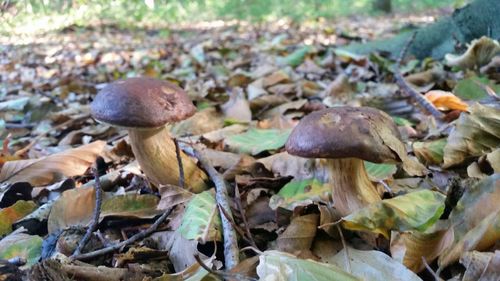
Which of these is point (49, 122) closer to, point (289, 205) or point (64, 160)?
point (64, 160)

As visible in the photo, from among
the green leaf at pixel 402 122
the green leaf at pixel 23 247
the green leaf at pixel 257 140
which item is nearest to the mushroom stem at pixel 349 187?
the green leaf at pixel 257 140

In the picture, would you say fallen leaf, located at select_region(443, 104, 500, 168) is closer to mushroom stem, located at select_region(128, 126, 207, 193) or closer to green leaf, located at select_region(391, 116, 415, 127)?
green leaf, located at select_region(391, 116, 415, 127)

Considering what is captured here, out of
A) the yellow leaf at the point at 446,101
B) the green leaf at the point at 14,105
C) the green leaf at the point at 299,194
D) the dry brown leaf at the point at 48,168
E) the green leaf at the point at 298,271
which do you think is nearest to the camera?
the green leaf at the point at 298,271

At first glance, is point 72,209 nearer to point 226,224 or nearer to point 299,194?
point 226,224

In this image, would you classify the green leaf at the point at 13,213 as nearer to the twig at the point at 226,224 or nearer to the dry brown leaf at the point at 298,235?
the twig at the point at 226,224

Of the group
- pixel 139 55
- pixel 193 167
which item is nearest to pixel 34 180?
pixel 193 167

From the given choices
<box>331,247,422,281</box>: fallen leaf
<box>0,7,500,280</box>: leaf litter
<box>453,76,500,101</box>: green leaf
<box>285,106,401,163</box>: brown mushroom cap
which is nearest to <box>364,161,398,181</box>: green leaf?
<box>0,7,500,280</box>: leaf litter
